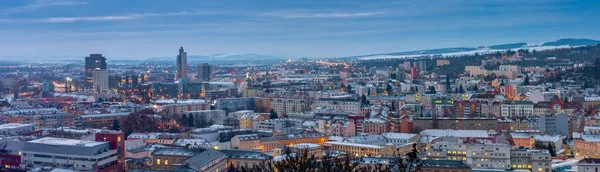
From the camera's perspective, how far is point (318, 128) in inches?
923

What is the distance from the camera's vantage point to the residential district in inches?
594

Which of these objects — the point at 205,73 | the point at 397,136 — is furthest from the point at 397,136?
the point at 205,73

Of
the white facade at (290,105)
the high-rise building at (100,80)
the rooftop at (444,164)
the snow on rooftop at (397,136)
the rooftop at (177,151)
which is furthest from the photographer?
the high-rise building at (100,80)

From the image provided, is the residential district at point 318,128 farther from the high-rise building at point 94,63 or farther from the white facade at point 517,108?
the high-rise building at point 94,63

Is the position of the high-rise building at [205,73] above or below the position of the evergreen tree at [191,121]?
above

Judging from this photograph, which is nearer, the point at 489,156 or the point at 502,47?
the point at 489,156

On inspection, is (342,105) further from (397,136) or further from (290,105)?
(397,136)

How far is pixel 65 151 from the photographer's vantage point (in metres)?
14.7

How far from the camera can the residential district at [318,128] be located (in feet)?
49.5

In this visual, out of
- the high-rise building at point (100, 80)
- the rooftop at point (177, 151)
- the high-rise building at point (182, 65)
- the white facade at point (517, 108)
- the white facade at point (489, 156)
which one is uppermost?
the high-rise building at point (182, 65)

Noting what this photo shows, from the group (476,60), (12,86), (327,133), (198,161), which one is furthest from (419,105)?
(476,60)

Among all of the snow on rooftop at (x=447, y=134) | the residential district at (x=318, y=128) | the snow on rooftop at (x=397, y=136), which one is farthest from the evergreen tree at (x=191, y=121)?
the snow on rooftop at (x=447, y=134)

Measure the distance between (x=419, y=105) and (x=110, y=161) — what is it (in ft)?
49.8

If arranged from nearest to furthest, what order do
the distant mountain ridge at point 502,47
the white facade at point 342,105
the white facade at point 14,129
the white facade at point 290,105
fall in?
the white facade at point 14,129 < the white facade at point 342,105 < the white facade at point 290,105 < the distant mountain ridge at point 502,47
